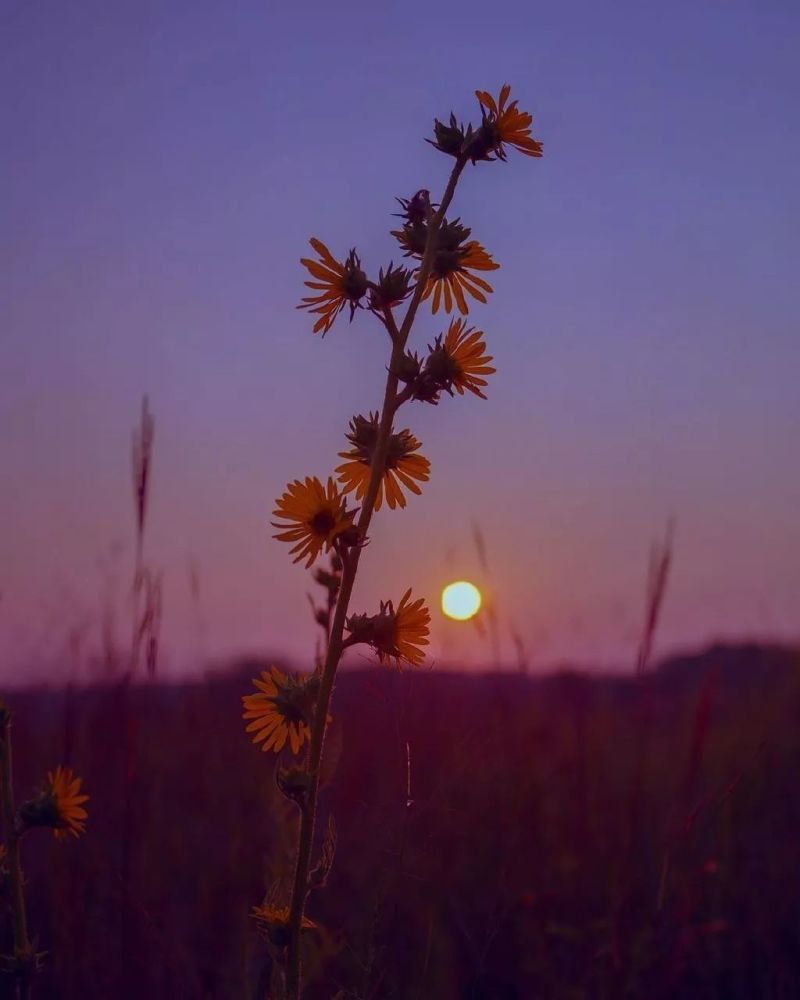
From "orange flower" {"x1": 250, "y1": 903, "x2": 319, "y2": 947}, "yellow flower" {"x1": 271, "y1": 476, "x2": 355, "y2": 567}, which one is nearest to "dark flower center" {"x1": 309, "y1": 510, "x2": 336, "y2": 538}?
"yellow flower" {"x1": 271, "y1": 476, "x2": 355, "y2": 567}

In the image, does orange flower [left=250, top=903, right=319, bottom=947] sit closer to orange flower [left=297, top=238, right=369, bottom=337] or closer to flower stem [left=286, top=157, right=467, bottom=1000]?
flower stem [left=286, top=157, right=467, bottom=1000]

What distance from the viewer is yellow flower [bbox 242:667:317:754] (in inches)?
78.0

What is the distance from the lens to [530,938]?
3422 millimetres

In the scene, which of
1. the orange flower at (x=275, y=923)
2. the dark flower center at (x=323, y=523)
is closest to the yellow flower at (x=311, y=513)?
the dark flower center at (x=323, y=523)

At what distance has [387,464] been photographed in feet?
6.91

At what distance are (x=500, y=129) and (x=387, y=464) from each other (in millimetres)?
771

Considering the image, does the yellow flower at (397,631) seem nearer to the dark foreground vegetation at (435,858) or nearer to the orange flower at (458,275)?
the dark foreground vegetation at (435,858)

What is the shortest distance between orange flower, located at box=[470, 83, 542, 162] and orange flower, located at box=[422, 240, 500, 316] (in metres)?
0.20

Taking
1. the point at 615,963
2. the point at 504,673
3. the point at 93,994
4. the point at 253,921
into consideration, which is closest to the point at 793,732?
the point at 504,673

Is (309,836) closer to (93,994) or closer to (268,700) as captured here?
(268,700)

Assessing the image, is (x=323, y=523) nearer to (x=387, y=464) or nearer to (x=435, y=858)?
(x=387, y=464)

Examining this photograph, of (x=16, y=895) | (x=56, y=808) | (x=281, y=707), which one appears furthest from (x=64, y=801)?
(x=281, y=707)

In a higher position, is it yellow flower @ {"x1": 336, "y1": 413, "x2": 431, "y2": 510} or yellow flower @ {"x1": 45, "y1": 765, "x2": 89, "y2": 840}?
yellow flower @ {"x1": 336, "y1": 413, "x2": 431, "y2": 510}

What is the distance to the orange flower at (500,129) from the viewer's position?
2119 mm
